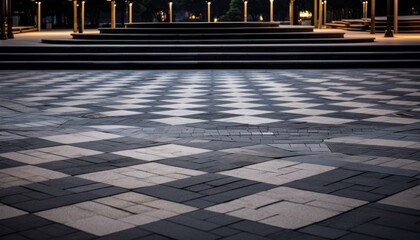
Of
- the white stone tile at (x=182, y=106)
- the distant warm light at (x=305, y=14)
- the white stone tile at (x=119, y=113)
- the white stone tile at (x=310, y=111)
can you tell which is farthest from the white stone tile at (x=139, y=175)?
the distant warm light at (x=305, y=14)

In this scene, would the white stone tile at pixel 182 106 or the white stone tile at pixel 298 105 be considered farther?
the white stone tile at pixel 298 105

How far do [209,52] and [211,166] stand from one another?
17030 mm

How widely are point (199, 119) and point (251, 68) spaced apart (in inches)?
452

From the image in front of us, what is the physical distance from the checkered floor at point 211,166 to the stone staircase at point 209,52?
26.6 ft

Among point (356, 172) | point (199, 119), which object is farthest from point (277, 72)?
point (356, 172)

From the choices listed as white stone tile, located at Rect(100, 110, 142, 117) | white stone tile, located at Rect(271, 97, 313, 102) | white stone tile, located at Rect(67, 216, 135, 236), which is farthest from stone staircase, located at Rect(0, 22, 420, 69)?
white stone tile, located at Rect(67, 216, 135, 236)

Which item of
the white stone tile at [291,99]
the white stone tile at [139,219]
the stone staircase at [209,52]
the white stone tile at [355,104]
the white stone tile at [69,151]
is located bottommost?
the white stone tile at [139,219]

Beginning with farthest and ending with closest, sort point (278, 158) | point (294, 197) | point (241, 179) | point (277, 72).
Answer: point (277, 72) → point (278, 158) → point (241, 179) → point (294, 197)

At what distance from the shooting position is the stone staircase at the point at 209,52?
71.3 feet

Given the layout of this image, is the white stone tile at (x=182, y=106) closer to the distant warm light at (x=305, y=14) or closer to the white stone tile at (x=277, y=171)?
the white stone tile at (x=277, y=171)

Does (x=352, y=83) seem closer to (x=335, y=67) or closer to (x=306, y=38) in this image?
(x=335, y=67)

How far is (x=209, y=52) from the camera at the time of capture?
23.6 metres

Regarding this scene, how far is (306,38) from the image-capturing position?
26609 mm

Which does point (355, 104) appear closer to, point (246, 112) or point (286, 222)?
point (246, 112)
